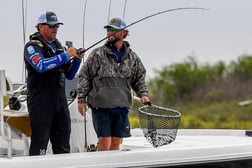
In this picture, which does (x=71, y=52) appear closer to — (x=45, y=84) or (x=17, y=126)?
(x=45, y=84)

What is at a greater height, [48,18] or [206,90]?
[48,18]

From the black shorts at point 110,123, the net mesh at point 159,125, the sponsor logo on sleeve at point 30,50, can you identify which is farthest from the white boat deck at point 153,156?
the sponsor logo on sleeve at point 30,50

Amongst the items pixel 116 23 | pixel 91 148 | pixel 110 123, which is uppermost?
pixel 116 23

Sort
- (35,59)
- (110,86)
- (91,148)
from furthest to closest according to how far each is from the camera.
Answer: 1. (91,148)
2. (110,86)
3. (35,59)

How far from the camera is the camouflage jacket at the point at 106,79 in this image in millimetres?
6992

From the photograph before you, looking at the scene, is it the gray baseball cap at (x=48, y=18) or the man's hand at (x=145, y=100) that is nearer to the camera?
the gray baseball cap at (x=48, y=18)

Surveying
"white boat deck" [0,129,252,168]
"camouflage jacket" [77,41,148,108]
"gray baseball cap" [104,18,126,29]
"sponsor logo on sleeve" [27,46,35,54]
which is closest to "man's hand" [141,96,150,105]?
"camouflage jacket" [77,41,148,108]

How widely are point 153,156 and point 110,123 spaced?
0.57m

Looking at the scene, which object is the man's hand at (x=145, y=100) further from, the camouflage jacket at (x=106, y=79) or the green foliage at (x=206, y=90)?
the green foliage at (x=206, y=90)

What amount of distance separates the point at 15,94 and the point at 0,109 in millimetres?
685

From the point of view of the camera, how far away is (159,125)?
22.0ft

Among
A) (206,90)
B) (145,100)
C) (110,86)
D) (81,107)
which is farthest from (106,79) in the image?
(206,90)

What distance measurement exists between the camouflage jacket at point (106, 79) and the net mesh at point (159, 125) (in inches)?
9.3

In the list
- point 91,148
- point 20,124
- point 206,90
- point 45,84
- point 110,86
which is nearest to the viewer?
point 45,84
